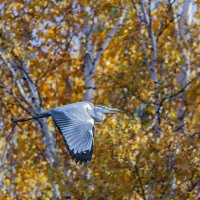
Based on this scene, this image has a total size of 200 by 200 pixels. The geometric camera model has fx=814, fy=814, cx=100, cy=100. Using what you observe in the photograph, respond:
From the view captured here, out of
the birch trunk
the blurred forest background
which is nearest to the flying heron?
the blurred forest background

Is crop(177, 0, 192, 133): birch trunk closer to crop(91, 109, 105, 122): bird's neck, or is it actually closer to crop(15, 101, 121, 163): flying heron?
crop(91, 109, 105, 122): bird's neck

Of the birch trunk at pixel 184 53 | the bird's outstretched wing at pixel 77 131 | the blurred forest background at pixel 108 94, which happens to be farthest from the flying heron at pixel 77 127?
the birch trunk at pixel 184 53

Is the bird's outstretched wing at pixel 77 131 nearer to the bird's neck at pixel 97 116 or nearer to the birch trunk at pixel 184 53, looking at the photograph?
the bird's neck at pixel 97 116

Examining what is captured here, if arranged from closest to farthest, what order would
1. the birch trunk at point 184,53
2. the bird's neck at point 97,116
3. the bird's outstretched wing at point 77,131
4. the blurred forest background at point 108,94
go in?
the bird's outstretched wing at point 77,131, the bird's neck at point 97,116, the blurred forest background at point 108,94, the birch trunk at point 184,53

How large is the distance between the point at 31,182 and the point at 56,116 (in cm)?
712

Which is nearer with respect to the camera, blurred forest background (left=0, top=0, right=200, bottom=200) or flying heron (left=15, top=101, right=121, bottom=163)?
flying heron (left=15, top=101, right=121, bottom=163)

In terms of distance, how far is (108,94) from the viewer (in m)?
16.8

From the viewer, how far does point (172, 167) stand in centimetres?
1092

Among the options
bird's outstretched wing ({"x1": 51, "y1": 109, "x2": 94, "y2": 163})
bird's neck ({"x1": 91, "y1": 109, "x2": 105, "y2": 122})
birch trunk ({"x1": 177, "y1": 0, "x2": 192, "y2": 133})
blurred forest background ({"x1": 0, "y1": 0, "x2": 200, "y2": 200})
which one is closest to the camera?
bird's outstretched wing ({"x1": 51, "y1": 109, "x2": 94, "y2": 163})

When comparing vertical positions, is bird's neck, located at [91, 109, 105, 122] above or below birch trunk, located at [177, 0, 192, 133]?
below

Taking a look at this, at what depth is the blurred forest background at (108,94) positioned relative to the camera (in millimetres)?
10711

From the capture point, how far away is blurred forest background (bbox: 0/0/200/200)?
35.1 feet

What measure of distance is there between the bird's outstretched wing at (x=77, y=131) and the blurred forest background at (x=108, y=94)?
1.52 m

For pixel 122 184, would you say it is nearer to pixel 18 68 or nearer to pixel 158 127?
pixel 158 127
